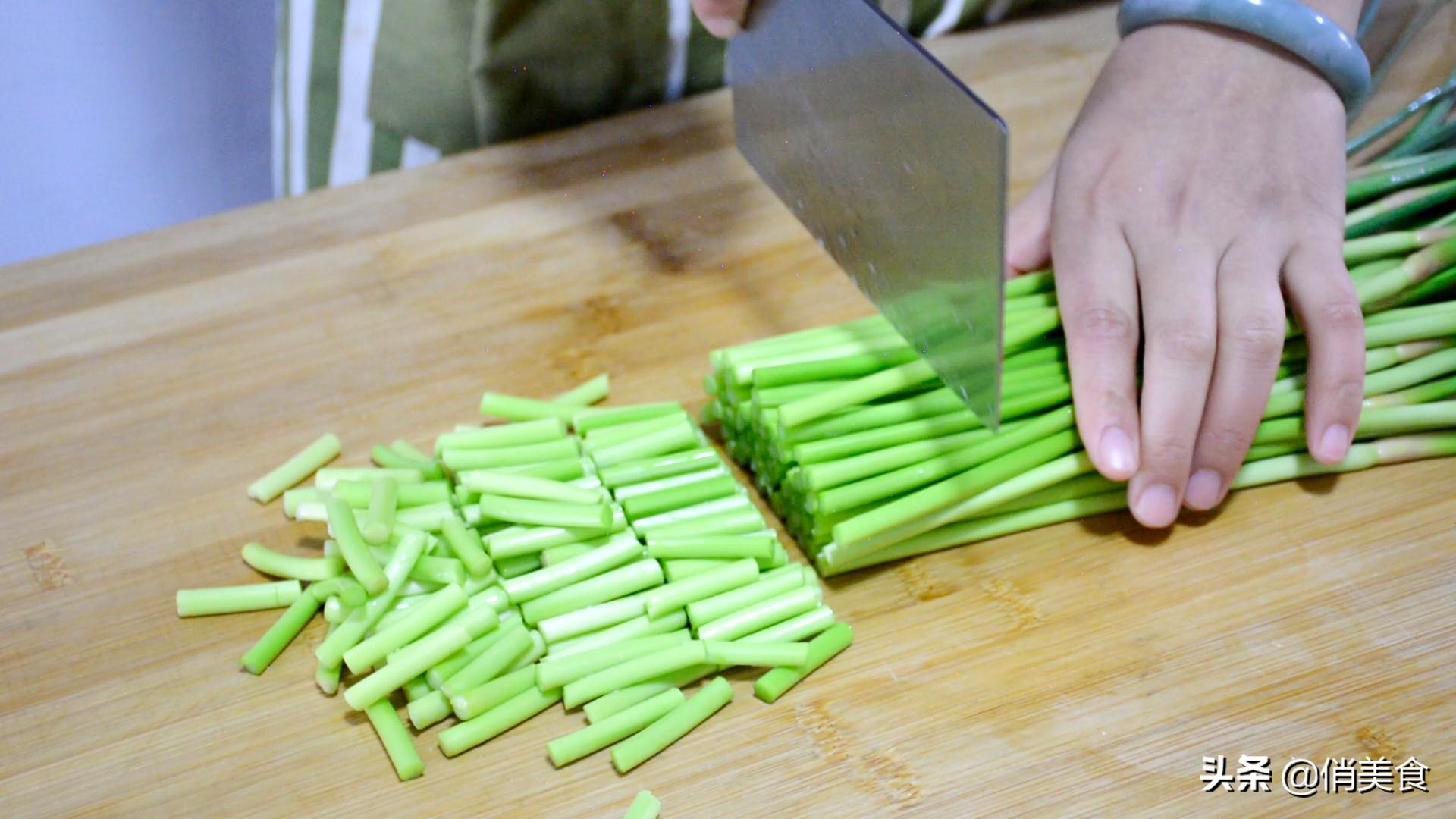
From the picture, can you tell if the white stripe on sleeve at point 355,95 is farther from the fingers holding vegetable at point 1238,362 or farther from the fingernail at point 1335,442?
the fingernail at point 1335,442

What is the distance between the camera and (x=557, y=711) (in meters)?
1.58

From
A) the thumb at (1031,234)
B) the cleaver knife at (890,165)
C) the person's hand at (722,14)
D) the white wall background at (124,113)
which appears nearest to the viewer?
the cleaver knife at (890,165)

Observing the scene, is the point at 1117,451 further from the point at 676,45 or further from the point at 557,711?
the point at 676,45

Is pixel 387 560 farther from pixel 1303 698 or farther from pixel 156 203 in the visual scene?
pixel 156 203

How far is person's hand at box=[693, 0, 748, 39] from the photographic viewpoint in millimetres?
1830

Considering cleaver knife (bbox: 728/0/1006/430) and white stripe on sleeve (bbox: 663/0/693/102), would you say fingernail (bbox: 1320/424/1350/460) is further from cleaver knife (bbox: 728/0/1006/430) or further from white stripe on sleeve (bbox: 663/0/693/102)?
white stripe on sleeve (bbox: 663/0/693/102)

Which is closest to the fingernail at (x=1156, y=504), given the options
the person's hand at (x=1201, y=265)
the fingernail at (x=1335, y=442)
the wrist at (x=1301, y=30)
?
the person's hand at (x=1201, y=265)

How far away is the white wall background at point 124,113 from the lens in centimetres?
327

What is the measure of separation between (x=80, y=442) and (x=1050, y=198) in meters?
1.61

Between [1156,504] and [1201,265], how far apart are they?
0.34 metres

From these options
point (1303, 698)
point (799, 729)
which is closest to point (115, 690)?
point (799, 729)

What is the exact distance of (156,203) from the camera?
11.9 feet

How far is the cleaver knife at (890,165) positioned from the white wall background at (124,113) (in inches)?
84.8

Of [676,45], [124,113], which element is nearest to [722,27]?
[676,45]
